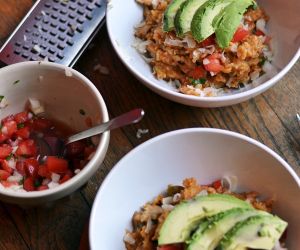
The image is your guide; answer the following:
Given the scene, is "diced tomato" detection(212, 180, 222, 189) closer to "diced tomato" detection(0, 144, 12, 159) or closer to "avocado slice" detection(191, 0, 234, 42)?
"avocado slice" detection(191, 0, 234, 42)

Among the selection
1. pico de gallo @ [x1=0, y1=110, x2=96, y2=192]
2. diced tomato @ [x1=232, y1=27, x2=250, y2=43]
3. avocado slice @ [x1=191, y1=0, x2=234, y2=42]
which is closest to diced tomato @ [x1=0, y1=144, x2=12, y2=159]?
pico de gallo @ [x1=0, y1=110, x2=96, y2=192]

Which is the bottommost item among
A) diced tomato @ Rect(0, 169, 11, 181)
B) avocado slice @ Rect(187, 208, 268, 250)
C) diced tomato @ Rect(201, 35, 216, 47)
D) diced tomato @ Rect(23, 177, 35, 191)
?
diced tomato @ Rect(23, 177, 35, 191)

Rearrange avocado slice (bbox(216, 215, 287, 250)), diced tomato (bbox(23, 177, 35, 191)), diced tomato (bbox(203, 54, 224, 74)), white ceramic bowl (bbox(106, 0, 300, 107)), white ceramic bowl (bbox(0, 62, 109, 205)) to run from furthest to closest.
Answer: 1. diced tomato (bbox(203, 54, 224, 74))
2. white ceramic bowl (bbox(106, 0, 300, 107))
3. diced tomato (bbox(23, 177, 35, 191))
4. white ceramic bowl (bbox(0, 62, 109, 205))
5. avocado slice (bbox(216, 215, 287, 250))

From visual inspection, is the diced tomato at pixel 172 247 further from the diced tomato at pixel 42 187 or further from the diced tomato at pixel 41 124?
the diced tomato at pixel 41 124

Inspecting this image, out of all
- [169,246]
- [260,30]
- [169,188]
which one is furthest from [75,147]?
[260,30]

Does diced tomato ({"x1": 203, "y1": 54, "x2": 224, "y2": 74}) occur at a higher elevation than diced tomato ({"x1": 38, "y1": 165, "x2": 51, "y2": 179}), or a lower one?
higher

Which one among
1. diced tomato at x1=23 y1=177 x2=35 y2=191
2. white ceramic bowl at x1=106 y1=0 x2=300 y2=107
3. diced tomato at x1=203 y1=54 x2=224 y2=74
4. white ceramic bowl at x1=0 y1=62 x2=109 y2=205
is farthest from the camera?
diced tomato at x1=203 y1=54 x2=224 y2=74

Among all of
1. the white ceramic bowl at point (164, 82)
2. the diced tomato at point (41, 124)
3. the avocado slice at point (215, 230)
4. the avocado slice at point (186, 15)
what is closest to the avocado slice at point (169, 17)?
the avocado slice at point (186, 15)

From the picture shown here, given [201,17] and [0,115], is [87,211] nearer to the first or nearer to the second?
[0,115]

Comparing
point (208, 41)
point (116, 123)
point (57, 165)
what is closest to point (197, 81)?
point (208, 41)
